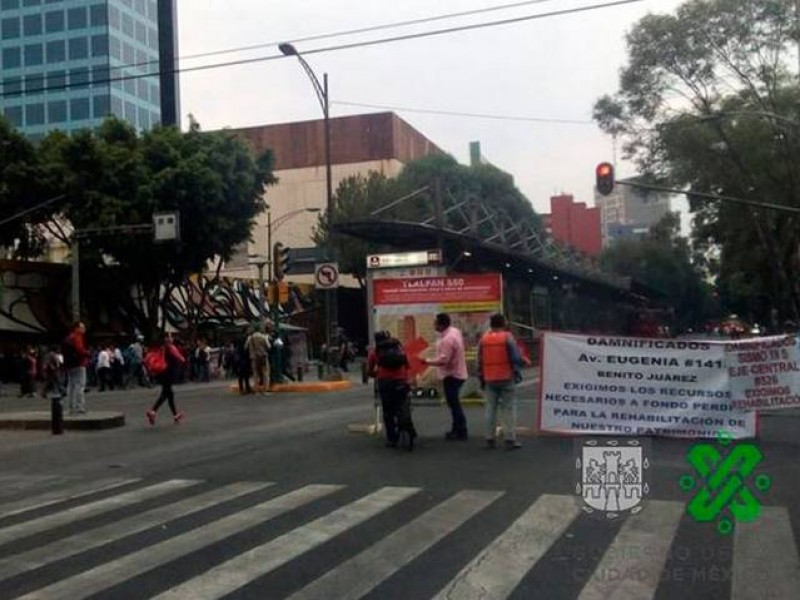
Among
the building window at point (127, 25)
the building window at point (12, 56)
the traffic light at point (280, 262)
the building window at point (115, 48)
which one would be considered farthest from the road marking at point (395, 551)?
the building window at point (12, 56)

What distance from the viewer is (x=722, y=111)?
138ft

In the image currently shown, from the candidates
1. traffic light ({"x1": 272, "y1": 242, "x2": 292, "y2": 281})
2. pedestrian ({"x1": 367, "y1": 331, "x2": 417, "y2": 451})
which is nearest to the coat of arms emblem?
pedestrian ({"x1": 367, "y1": 331, "x2": 417, "y2": 451})

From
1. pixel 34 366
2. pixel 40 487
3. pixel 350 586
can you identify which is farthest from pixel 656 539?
pixel 34 366

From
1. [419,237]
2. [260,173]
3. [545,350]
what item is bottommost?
[545,350]

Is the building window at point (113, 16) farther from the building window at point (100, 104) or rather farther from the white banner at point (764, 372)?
the white banner at point (764, 372)

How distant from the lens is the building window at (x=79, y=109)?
7925 centimetres

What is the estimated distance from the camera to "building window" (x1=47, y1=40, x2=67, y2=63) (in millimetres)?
74438

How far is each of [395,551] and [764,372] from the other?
284 inches

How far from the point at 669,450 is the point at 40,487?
6975 millimetres

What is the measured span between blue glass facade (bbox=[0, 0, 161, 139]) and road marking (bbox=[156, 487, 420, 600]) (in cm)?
6452

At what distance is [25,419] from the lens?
17.4m

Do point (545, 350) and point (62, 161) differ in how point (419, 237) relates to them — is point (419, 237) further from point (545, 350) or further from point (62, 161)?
point (545, 350)

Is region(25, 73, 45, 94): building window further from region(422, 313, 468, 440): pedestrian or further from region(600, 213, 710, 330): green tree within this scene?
region(600, 213, 710, 330): green tree

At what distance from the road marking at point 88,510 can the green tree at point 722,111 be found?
34868 mm
